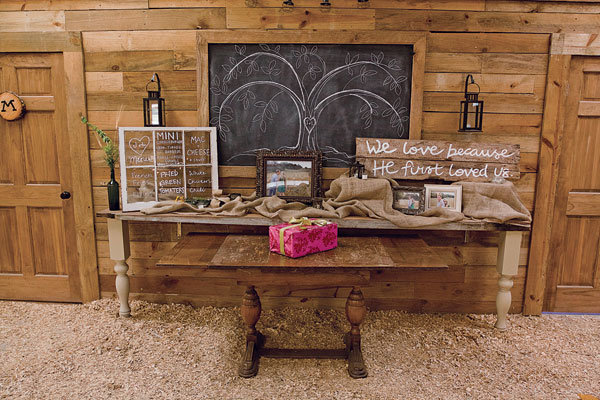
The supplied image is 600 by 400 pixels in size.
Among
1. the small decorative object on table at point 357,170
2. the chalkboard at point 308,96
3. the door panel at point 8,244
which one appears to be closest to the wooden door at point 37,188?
the door panel at point 8,244

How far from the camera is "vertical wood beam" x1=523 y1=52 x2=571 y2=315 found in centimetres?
273

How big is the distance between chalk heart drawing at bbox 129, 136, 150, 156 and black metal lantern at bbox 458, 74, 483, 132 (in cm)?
219

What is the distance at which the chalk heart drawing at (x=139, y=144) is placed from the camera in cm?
267

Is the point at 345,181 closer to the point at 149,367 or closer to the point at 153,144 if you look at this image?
the point at 153,144

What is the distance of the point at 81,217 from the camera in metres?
2.98

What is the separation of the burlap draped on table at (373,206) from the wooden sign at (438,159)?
0.47 ft

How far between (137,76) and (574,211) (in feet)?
11.2

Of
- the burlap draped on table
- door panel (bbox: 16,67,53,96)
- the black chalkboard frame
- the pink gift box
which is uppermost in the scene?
the black chalkboard frame

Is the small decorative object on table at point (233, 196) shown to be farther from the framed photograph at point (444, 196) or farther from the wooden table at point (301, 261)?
the framed photograph at point (444, 196)

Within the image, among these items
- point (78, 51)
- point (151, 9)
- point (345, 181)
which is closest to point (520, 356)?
point (345, 181)

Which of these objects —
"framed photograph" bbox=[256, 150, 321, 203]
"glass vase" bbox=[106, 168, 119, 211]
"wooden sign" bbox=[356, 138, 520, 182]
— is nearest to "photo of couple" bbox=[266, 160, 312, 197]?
"framed photograph" bbox=[256, 150, 321, 203]

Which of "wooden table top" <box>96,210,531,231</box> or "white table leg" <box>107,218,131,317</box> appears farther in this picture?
"white table leg" <box>107,218,131,317</box>

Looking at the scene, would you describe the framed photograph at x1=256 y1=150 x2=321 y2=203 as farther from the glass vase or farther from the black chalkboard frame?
the glass vase

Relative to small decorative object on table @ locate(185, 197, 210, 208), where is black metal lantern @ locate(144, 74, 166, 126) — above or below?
above
